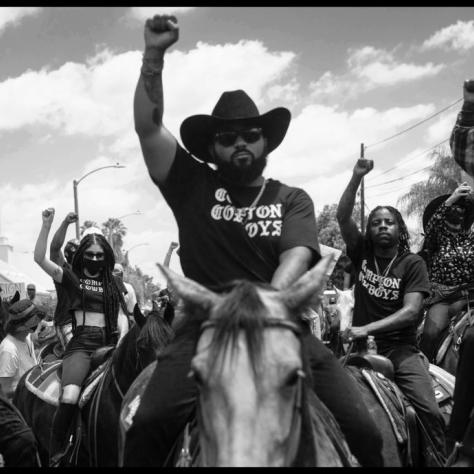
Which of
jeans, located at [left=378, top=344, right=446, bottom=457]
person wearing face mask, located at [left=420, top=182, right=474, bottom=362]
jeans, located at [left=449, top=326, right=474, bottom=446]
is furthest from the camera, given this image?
person wearing face mask, located at [left=420, top=182, right=474, bottom=362]

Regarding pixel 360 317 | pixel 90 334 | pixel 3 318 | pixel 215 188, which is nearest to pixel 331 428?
pixel 215 188

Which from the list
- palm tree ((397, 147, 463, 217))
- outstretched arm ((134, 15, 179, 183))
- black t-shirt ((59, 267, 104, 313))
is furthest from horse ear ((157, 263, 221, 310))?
palm tree ((397, 147, 463, 217))

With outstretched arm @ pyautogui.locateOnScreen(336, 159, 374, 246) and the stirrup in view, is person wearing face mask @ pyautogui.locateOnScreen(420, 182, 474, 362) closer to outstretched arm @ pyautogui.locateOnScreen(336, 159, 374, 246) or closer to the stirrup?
outstretched arm @ pyautogui.locateOnScreen(336, 159, 374, 246)

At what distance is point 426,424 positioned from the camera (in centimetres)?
555

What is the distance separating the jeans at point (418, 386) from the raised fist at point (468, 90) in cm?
273

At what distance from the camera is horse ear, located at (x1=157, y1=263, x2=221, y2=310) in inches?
115

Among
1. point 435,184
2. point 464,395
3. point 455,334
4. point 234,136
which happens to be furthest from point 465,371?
point 435,184

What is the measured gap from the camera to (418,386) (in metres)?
5.72

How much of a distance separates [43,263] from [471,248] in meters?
4.97

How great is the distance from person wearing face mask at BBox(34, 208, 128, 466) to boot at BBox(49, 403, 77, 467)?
421mm

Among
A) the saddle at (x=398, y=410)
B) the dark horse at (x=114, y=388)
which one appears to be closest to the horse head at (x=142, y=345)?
the dark horse at (x=114, y=388)

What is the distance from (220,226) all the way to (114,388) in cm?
345

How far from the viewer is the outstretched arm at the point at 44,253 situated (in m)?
7.84

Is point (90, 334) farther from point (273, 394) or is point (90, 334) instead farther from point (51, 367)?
point (273, 394)
